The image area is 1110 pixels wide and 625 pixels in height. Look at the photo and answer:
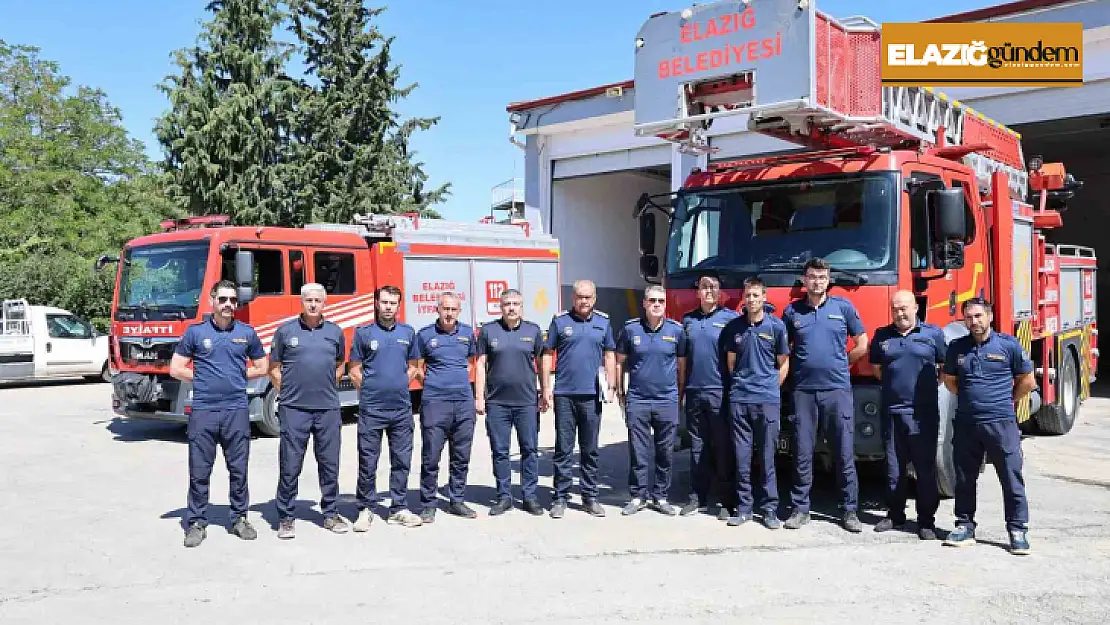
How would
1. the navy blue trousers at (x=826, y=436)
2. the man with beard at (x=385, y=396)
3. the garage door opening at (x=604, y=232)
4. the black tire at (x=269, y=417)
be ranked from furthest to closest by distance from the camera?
the garage door opening at (x=604, y=232), the black tire at (x=269, y=417), the man with beard at (x=385, y=396), the navy blue trousers at (x=826, y=436)

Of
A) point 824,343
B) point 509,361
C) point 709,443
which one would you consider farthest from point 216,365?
point 824,343

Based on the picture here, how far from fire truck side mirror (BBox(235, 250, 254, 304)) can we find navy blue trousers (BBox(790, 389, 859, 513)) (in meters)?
6.58

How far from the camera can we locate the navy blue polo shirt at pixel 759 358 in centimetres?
661

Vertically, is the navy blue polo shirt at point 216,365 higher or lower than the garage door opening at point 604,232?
lower

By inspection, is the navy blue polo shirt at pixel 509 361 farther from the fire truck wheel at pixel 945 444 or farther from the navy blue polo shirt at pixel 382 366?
the fire truck wheel at pixel 945 444

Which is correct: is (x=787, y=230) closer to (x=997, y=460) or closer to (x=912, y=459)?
(x=912, y=459)

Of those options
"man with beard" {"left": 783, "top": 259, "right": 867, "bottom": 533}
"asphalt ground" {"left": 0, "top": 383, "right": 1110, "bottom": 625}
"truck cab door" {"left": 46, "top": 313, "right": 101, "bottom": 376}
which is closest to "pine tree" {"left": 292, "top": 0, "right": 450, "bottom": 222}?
"truck cab door" {"left": 46, "top": 313, "right": 101, "bottom": 376}

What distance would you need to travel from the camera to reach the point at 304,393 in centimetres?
653

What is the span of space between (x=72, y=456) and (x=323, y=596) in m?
6.25

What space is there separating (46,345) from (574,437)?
48.2ft

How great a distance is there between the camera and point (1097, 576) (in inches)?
215

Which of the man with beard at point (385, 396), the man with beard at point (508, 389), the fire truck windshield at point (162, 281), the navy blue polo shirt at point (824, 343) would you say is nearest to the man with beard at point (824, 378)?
the navy blue polo shirt at point (824, 343)

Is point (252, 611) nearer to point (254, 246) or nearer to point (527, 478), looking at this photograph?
point (527, 478)

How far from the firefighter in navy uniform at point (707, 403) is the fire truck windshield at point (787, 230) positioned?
0.39 m
